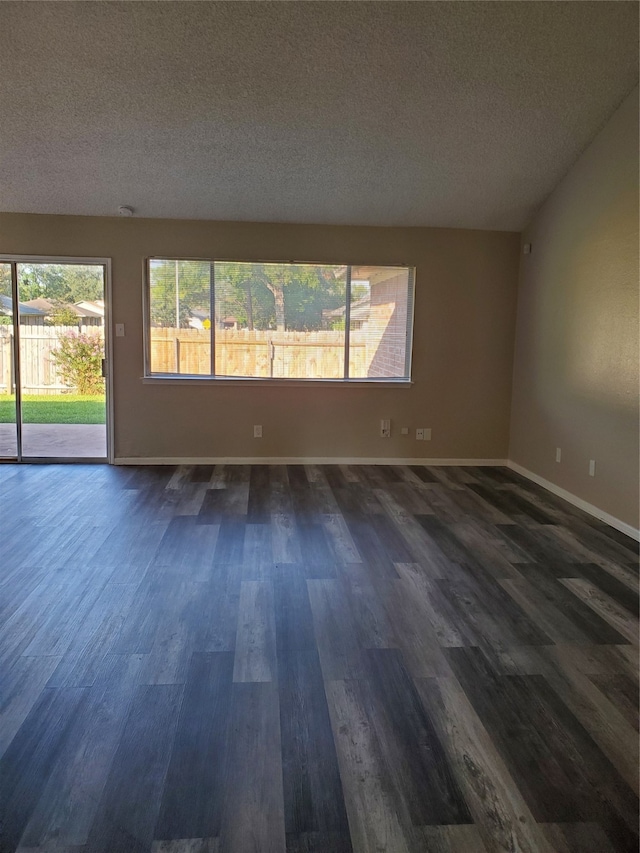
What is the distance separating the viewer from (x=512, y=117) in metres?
3.83

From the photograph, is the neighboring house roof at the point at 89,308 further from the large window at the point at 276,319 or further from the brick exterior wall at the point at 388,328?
the brick exterior wall at the point at 388,328

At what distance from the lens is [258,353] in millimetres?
5434

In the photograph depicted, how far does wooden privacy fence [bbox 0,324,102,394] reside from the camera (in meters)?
5.23

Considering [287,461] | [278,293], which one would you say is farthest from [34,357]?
[287,461]

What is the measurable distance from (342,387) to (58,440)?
3.18 m

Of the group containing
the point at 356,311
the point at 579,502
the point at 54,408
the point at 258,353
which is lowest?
the point at 579,502

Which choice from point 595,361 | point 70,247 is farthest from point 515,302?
point 70,247

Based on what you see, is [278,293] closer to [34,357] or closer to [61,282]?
[61,282]

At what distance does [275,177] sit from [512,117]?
1.93 meters

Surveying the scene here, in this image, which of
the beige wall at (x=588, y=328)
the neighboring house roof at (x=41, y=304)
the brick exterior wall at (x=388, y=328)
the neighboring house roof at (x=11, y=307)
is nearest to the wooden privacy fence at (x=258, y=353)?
the brick exterior wall at (x=388, y=328)

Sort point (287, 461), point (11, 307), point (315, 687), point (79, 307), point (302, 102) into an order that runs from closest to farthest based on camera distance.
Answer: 1. point (315, 687)
2. point (302, 102)
3. point (11, 307)
4. point (79, 307)
5. point (287, 461)

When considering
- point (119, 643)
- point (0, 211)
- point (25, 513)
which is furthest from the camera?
point (0, 211)

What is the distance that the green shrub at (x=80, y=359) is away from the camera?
530cm

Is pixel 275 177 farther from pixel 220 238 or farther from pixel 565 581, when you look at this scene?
pixel 565 581
